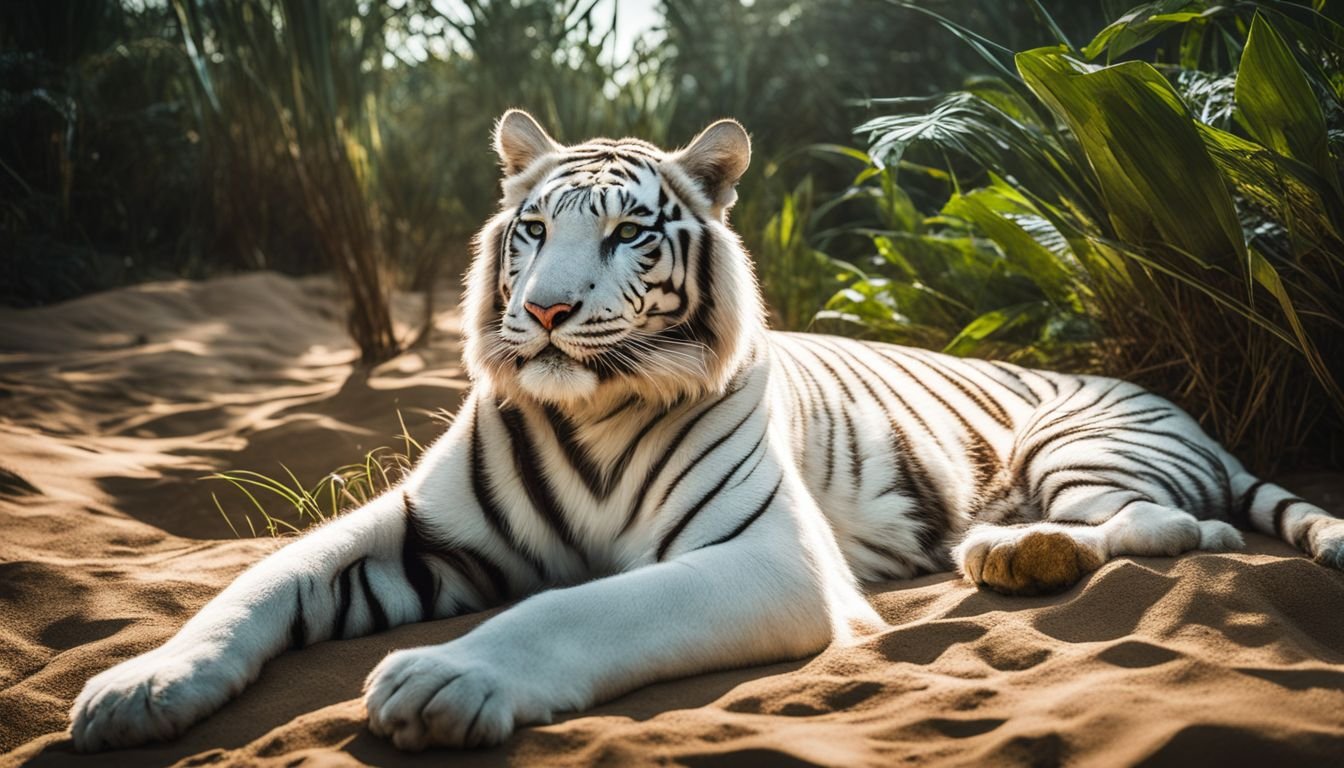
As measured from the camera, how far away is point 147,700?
1.73 metres

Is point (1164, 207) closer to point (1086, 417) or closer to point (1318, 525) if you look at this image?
point (1086, 417)

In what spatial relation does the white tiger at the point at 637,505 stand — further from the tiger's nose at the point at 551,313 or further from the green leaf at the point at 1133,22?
the green leaf at the point at 1133,22

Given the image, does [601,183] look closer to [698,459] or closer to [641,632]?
[698,459]

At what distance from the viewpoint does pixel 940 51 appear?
31.0ft

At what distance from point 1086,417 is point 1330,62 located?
1.17 m

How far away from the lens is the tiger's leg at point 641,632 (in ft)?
5.30

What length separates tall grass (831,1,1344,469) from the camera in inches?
107

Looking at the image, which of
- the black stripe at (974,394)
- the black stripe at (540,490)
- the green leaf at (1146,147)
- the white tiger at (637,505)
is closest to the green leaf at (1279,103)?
the green leaf at (1146,147)

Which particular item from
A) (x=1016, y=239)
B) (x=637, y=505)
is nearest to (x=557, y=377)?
(x=637, y=505)

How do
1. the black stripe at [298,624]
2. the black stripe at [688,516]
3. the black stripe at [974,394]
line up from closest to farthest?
the black stripe at [298,624], the black stripe at [688,516], the black stripe at [974,394]

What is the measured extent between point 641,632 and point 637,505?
1.66 ft

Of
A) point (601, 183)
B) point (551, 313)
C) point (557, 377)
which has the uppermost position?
point (601, 183)

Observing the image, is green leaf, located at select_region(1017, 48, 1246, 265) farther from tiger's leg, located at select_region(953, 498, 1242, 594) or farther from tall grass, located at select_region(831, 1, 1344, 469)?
tiger's leg, located at select_region(953, 498, 1242, 594)

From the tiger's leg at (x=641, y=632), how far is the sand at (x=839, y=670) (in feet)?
0.13
